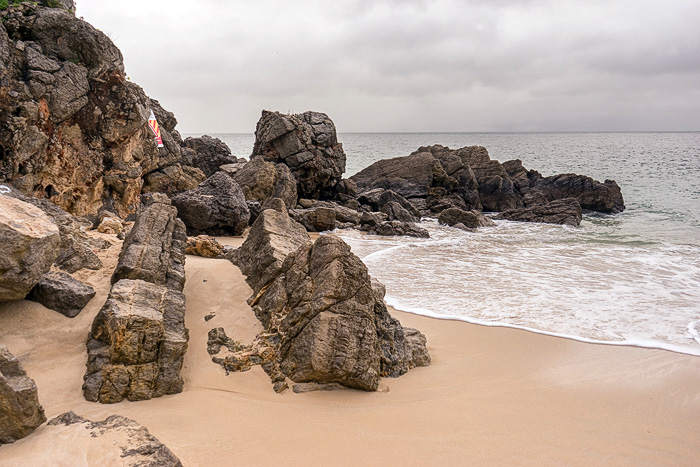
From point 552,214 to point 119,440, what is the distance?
25126 millimetres

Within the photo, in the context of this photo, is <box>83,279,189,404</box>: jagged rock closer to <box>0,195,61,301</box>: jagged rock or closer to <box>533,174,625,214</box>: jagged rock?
<box>0,195,61,301</box>: jagged rock

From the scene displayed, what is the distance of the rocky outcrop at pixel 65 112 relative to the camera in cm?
774

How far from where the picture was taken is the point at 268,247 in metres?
6.83

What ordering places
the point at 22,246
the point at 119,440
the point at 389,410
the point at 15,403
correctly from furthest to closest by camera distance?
the point at 389,410
the point at 22,246
the point at 119,440
the point at 15,403

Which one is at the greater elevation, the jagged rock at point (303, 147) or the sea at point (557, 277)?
the jagged rock at point (303, 147)

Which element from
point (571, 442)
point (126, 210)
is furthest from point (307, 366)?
point (126, 210)

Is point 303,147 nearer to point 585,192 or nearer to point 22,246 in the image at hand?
point 585,192

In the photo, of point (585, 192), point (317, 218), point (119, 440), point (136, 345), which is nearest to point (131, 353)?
point (136, 345)

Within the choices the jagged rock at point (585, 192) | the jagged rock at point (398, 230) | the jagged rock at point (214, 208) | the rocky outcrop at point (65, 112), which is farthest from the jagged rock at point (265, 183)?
the jagged rock at point (585, 192)

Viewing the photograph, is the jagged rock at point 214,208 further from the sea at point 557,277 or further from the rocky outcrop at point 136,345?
the rocky outcrop at point 136,345

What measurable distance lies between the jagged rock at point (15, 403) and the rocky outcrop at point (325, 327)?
188 cm

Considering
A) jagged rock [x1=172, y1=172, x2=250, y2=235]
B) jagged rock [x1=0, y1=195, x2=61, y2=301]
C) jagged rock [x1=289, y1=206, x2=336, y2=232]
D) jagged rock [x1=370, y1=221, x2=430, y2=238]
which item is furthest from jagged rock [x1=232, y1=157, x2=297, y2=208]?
jagged rock [x1=0, y1=195, x2=61, y2=301]

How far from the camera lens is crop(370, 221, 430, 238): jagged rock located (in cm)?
1889

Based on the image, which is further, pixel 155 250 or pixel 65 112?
pixel 65 112
